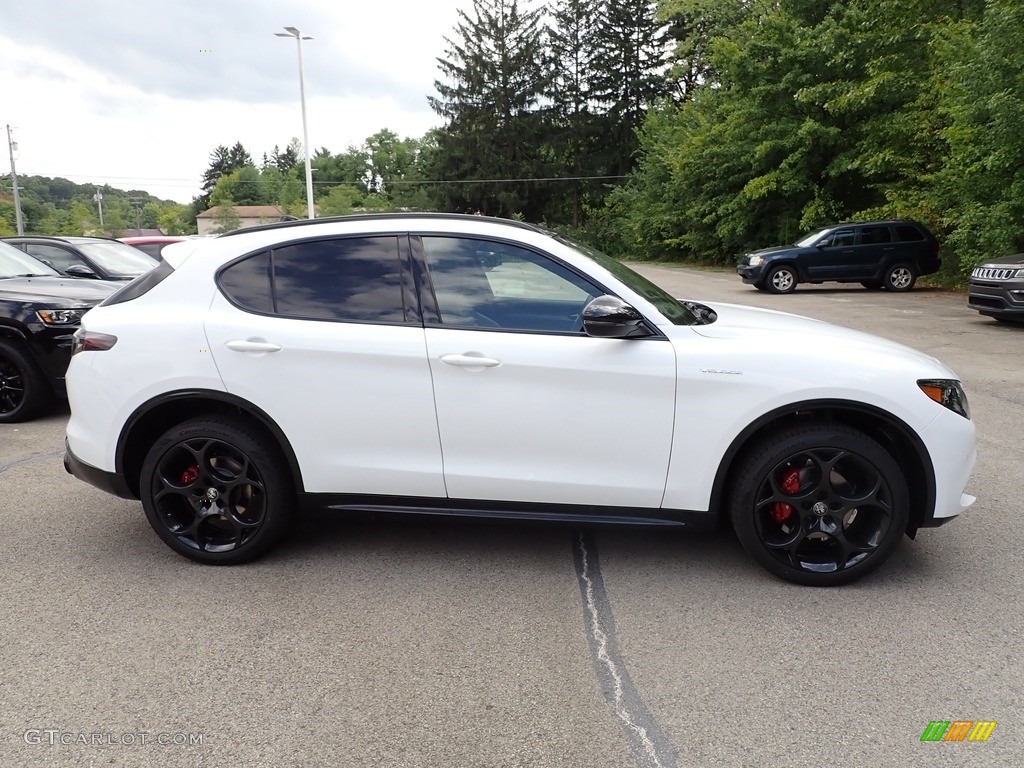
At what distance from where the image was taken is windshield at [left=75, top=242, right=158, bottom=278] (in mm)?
10141

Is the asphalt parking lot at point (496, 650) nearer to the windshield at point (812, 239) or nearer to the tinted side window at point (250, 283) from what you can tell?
the tinted side window at point (250, 283)

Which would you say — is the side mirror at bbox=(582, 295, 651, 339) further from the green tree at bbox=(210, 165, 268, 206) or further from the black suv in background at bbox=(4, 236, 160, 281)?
the green tree at bbox=(210, 165, 268, 206)

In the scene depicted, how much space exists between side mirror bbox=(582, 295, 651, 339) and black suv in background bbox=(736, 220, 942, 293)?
16.8 metres

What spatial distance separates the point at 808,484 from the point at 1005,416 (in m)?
4.33

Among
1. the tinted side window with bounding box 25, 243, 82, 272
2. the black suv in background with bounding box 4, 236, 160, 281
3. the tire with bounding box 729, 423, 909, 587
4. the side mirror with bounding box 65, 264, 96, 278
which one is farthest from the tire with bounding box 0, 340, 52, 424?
the tire with bounding box 729, 423, 909, 587

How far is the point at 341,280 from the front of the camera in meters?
3.61

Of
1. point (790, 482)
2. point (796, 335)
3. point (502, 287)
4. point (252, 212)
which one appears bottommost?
point (790, 482)

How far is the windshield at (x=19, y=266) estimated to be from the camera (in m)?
7.70

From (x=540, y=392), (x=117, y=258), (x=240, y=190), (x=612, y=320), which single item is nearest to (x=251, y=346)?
(x=540, y=392)

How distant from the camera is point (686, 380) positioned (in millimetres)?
3307

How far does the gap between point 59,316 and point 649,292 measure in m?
5.52

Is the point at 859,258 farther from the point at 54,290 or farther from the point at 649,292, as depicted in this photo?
the point at 54,290

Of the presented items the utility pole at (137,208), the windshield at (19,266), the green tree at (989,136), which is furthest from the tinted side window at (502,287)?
the utility pole at (137,208)

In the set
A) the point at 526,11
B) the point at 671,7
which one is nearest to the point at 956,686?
the point at 671,7
